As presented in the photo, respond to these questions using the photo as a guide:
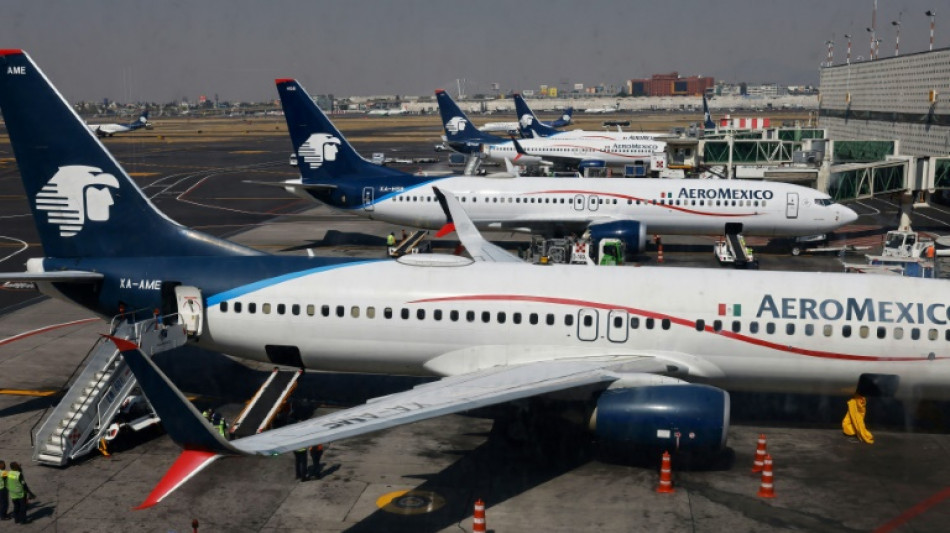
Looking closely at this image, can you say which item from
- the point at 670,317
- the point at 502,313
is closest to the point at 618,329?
the point at 670,317

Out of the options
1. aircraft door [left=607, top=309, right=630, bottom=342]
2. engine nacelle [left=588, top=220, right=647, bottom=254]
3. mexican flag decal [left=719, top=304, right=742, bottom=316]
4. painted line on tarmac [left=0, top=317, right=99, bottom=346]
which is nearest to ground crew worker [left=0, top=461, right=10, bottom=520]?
aircraft door [left=607, top=309, right=630, bottom=342]

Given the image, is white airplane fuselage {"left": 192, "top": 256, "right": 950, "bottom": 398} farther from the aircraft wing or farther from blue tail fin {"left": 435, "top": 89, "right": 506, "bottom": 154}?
blue tail fin {"left": 435, "top": 89, "right": 506, "bottom": 154}

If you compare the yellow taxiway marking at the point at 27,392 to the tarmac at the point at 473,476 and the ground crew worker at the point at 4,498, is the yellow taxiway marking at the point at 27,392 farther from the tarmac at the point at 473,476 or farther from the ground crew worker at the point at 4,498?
the ground crew worker at the point at 4,498

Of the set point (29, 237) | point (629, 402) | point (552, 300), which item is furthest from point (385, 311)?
point (29, 237)

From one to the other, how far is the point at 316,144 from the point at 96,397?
93.8 feet

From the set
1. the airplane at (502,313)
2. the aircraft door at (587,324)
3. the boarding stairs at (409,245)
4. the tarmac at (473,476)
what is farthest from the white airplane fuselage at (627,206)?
the aircraft door at (587,324)

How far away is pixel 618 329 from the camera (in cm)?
2227

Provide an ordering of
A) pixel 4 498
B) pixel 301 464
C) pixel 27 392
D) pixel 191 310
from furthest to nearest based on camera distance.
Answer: pixel 27 392 < pixel 191 310 < pixel 301 464 < pixel 4 498

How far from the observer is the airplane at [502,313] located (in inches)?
835

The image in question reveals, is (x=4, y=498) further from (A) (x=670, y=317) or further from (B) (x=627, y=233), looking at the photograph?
(B) (x=627, y=233)

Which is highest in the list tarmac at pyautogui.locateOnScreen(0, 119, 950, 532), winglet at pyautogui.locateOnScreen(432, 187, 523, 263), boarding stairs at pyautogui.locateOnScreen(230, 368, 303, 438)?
winglet at pyautogui.locateOnScreen(432, 187, 523, 263)

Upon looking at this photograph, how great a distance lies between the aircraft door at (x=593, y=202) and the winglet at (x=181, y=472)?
120 feet

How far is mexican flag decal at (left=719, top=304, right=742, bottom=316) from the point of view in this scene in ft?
72.4

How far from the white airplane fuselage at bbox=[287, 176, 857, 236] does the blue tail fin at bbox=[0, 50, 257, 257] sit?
961 inches
